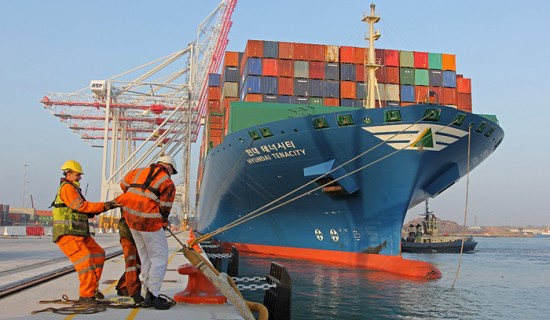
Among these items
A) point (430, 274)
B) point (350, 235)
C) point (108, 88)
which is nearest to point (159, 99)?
point (108, 88)

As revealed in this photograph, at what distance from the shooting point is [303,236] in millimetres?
17938

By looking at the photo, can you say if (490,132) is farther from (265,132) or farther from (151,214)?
(151,214)

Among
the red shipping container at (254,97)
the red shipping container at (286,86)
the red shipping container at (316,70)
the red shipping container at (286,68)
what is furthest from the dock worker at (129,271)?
the red shipping container at (316,70)

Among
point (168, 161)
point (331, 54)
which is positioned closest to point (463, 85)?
point (331, 54)

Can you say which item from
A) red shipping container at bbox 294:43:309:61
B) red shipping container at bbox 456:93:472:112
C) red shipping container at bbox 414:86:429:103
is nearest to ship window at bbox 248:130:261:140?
red shipping container at bbox 294:43:309:61

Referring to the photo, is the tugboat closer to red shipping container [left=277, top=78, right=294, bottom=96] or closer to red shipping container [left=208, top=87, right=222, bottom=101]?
red shipping container [left=208, top=87, right=222, bottom=101]

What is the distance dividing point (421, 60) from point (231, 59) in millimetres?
11067

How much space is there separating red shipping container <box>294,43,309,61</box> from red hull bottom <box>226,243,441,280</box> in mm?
9847

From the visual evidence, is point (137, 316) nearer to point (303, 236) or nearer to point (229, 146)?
point (303, 236)

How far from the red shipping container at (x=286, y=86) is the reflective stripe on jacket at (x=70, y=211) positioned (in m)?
18.3

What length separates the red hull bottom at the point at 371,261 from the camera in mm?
14924

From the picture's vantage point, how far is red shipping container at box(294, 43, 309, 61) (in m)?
23.6

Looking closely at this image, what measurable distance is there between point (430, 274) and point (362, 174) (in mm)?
3795

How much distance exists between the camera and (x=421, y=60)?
24.8 m
